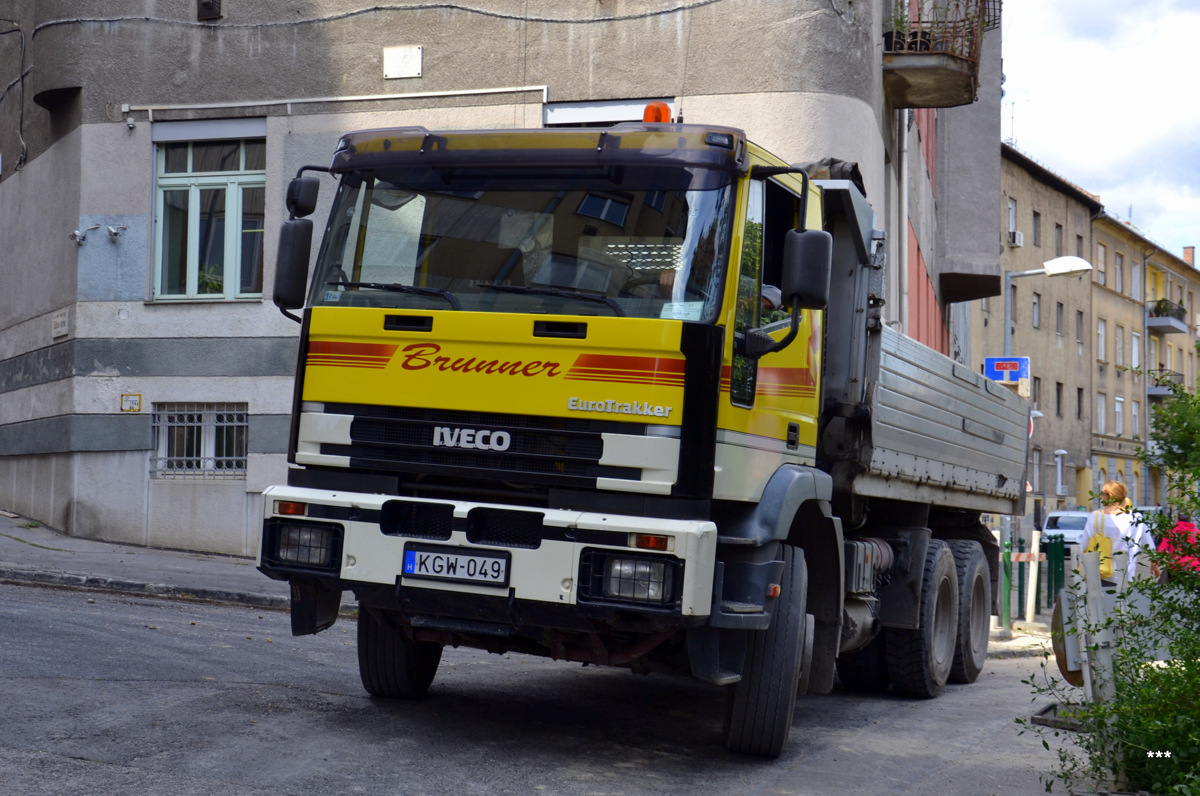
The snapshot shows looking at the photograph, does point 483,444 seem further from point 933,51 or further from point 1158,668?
point 933,51

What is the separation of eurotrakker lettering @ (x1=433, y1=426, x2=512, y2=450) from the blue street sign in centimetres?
1567

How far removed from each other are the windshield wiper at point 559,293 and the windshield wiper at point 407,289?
0.16 meters

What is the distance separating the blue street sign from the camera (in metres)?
20.4

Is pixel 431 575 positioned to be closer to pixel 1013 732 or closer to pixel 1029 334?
pixel 1013 732

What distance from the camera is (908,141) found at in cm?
2109

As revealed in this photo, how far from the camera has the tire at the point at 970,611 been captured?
10102mm

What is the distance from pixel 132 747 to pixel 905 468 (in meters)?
4.95

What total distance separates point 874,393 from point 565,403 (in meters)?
2.68

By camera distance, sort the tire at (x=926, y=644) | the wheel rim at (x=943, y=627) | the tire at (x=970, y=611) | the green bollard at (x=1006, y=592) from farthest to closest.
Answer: the green bollard at (x=1006, y=592) → the tire at (x=970, y=611) → the wheel rim at (x=943, y=627) → the tire at (x=926, y=644)

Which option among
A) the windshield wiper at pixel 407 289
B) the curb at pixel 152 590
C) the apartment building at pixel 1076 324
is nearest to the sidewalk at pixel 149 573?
the curb at pixel 152 590

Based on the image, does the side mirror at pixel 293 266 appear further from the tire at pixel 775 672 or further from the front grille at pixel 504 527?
the tire at pixel 775 672

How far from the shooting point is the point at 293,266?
257 inches


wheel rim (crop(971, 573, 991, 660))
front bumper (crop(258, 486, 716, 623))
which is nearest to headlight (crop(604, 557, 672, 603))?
front bumper (crop(258, 486, 716, 623))

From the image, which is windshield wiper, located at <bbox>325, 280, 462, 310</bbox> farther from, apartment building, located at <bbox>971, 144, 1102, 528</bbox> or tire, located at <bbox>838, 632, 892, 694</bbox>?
apartment building, located at <bbox>971, 144, 1102, 528</bbox>
